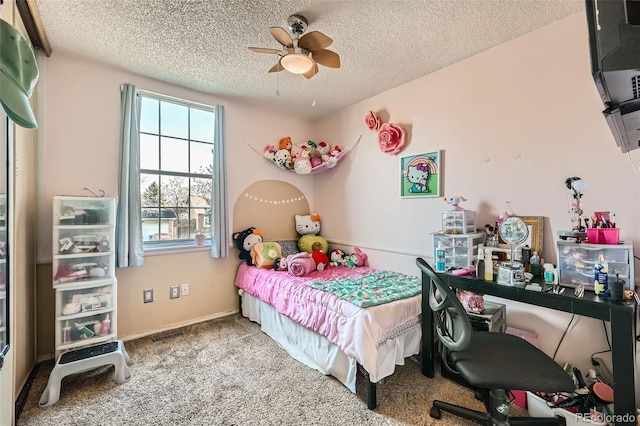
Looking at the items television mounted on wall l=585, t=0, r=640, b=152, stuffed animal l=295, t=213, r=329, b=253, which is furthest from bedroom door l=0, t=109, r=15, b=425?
stuffed animal l=295, t=213, r=329, b=253

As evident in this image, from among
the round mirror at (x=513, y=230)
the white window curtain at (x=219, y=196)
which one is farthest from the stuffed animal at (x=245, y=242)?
the round mirror at (x=513, y=230)

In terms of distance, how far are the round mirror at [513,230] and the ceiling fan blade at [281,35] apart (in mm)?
1955

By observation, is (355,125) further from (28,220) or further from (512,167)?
(28,220)

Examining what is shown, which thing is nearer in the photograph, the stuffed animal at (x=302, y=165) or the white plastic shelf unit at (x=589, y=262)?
the white plastic shelf unit at (x=589, y=262)

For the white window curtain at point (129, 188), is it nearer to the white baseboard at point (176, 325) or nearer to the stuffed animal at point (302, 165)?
the white baseboard at point (176, 325)

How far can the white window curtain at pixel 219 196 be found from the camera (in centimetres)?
292

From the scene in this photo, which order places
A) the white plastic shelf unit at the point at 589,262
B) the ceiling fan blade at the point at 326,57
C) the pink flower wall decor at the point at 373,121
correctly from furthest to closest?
the pink flower wall decor at the point at 373,121, the ceiling fan blade at the point at 326,57, the white plastic shelf unit at the point at 589,262

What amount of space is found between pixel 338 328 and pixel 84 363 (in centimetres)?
170

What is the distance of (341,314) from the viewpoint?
1.85 meters

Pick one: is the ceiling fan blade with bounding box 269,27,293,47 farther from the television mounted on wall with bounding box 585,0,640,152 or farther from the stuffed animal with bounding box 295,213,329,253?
the stuffed animal with bounding box 295,213,329,253

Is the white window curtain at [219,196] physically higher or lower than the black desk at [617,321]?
higher

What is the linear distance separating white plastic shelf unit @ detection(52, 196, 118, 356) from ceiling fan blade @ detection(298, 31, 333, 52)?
6.12 ft

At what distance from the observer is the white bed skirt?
177cm

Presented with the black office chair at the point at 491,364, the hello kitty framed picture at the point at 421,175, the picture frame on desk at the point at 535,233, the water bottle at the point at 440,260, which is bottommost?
the black office chair at the point at 491,364
